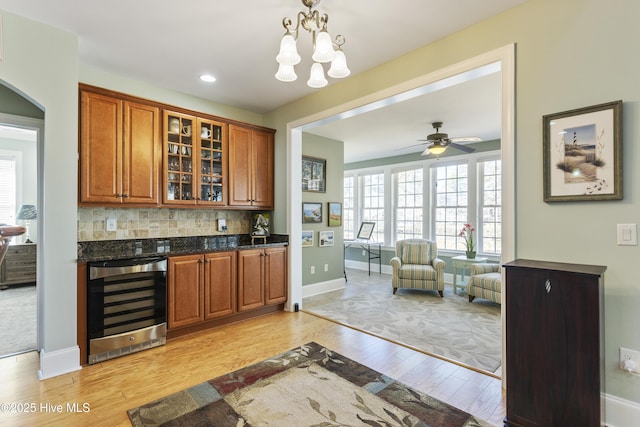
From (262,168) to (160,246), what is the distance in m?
1.61

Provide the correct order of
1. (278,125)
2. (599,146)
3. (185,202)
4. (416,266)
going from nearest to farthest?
1. (599,146)
2. (185,202)
3. (278,125)
4. (416,266)

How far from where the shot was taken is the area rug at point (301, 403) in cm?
191

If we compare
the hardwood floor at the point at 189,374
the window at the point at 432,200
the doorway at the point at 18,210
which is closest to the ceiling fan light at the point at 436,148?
the window at the point at 432,200

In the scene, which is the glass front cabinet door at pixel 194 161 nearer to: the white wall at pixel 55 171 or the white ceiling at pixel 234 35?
the white ceiling at pixel 234 35

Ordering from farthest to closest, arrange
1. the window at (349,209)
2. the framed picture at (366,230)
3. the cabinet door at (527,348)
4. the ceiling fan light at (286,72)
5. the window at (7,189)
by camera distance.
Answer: the window at (349,209) < the framed picture at (366,230) < the window at (7,189) < the ceiling fan light at (286,72) < the cabinet door at (527,348)

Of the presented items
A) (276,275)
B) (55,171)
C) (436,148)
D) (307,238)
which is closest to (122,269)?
(55,171)

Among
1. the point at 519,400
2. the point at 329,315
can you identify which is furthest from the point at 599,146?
the point at 329,315

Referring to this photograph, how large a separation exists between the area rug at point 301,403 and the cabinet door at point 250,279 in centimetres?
119

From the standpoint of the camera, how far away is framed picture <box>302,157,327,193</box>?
5223 mm

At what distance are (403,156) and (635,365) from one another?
5559 mm

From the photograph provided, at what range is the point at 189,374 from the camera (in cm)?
249

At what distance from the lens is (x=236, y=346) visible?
9.93 ft

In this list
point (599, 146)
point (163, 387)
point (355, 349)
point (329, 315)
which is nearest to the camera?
point (599, 146)

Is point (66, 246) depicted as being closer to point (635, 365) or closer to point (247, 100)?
point (247, 100)
